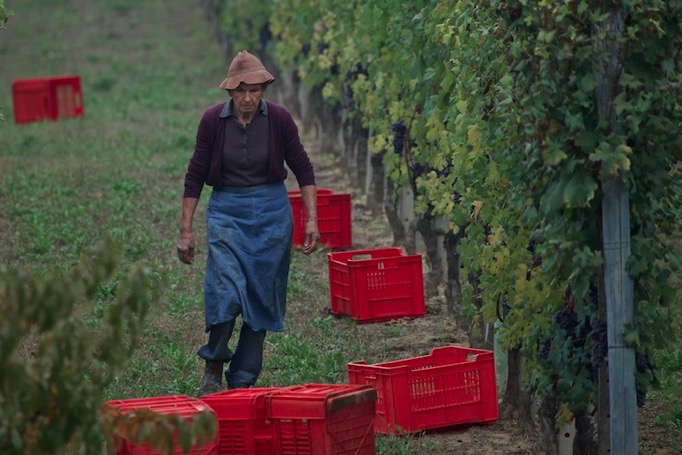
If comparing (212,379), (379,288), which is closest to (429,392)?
(212,379)

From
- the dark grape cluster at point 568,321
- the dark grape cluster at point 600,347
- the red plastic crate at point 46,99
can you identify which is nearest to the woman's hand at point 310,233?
the dark grape cluster at point 568,321

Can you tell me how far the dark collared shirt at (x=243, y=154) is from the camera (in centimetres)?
726

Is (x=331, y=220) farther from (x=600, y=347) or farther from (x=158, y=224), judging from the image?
(x=600, y=347)

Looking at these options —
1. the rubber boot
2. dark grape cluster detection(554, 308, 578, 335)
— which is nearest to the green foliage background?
dark grape cluster detection(554, 308, 578, 335)

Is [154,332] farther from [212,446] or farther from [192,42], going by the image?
[192,42]

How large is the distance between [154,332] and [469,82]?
3016 mm

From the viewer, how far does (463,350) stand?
23.5 ft

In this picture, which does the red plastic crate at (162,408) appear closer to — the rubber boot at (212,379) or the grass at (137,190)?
the grass at (137,190)

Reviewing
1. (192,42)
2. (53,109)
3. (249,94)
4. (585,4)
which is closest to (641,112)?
(585,4)

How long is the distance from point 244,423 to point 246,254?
1.61 m

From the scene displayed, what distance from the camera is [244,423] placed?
5.80m

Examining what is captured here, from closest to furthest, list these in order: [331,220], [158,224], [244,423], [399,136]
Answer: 1. [244,423]
2. [399,136]
3. [331,220]
4. [158,224]

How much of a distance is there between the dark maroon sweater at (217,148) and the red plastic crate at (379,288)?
201 cm

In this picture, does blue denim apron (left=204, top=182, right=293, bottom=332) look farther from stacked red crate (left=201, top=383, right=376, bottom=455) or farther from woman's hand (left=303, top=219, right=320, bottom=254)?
stacked red crate (left=201, top=383, right=376, bottom=455)
